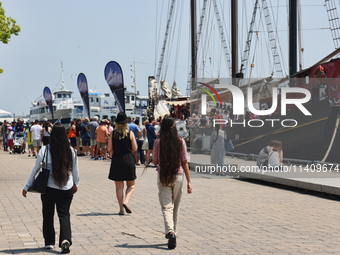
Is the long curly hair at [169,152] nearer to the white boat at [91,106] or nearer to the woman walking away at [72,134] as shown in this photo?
the woman walking away at [72,134]

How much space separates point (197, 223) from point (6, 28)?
13.6 m

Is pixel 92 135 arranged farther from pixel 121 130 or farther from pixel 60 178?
pixel 60 178

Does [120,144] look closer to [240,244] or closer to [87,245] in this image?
[87,245]

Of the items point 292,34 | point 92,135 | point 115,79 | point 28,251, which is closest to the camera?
point 28,251

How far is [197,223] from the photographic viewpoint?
7457mm

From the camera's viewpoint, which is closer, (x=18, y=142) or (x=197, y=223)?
(x=197, y=223)

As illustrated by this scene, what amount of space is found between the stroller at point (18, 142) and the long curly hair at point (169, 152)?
22.5 metres

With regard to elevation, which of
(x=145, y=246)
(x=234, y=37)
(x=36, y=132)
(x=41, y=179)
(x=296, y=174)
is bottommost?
(x=145, y=246)

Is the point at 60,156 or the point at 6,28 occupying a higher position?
the point at 6,28

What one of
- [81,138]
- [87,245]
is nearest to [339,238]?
[87,245]

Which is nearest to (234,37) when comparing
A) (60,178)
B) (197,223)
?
(197,223)

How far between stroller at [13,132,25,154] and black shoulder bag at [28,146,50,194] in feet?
73.9

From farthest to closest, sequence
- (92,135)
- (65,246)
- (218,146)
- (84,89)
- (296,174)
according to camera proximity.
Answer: (84,89)
(92,135)
(218,146)
(296,174)
(65,246)

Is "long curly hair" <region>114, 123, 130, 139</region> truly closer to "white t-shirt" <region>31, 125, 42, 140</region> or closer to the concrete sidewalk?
the concrete sidewalk
